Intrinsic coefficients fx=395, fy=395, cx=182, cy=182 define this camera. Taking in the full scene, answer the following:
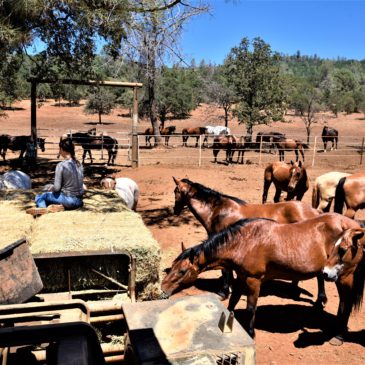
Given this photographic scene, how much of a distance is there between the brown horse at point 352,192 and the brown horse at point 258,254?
13.1 ft

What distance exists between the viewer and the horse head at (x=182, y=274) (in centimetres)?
438

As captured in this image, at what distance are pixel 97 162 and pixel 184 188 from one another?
12420 mm

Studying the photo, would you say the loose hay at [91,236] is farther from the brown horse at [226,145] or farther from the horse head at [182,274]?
the brown horse at [226,145]

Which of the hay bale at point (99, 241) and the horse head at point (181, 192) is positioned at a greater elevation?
the horse head at point (181, 192)

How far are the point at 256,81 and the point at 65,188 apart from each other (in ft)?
62.9

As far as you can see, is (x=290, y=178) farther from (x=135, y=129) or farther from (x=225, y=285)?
(x=135, y=129)

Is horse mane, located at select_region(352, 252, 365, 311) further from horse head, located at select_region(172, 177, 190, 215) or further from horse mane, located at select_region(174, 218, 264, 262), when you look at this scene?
horse head, located at select_region(172, 177, 190, 215)

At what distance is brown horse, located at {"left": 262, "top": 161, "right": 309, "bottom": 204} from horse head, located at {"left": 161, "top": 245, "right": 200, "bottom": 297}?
20.4 feet

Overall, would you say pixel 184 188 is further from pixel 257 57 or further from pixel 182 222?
pixel 257 57

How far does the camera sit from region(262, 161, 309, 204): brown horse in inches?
393

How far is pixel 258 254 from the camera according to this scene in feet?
14.5

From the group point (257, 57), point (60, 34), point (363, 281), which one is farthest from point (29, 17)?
point (257, 57)

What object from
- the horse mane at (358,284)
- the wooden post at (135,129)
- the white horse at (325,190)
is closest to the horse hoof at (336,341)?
the horse mane at (358,284)

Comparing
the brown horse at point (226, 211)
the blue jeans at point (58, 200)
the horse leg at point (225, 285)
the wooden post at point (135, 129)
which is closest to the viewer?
the blue jeans at point (58, 200)
